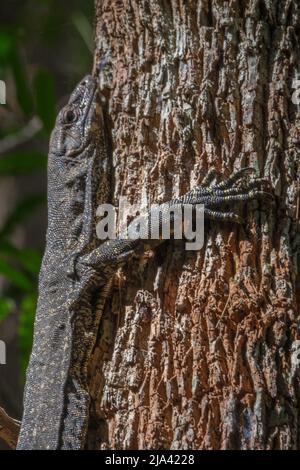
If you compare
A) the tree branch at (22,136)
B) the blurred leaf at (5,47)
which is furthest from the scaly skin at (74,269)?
the tree branch at (22,136)

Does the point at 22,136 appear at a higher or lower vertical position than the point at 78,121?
higher

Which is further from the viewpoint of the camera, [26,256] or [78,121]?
[26,256]

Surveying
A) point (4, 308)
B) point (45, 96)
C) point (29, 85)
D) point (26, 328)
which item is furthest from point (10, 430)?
point (29, 85)

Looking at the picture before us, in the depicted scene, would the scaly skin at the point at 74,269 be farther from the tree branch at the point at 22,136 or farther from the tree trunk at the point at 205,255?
the tree branch at the point at 22,136

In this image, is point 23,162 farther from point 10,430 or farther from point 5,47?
point 10,430

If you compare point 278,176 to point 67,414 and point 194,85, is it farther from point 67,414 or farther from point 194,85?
point 67,414
